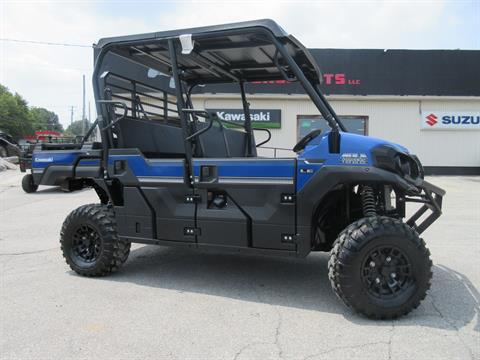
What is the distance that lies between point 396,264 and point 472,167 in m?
18.4

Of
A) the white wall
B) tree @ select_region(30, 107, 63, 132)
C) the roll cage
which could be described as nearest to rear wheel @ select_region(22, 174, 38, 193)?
the white wall

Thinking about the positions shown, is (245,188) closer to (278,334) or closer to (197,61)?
(278,334)

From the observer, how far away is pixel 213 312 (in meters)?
3.91

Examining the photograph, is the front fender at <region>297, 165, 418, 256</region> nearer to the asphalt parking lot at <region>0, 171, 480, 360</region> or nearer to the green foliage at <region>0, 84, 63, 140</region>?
the asphalt parking lot at <region>0, 171, 480, 360</region>

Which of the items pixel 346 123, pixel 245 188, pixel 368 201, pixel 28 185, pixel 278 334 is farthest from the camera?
pixel 346 123

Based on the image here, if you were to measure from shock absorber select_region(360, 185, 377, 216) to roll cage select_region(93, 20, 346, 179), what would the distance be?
0.68m

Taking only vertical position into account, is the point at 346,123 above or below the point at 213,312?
above

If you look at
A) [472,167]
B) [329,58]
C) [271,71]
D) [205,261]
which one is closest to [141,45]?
[271,71]

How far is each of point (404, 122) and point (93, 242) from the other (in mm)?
17230

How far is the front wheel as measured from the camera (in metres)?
3.69

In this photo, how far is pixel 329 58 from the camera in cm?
1905

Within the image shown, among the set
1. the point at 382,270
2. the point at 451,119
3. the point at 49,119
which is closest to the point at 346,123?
the point at 451,119

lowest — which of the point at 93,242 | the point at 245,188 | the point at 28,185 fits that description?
the point at 28,185

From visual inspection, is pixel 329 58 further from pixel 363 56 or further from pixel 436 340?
pixel 436 340
